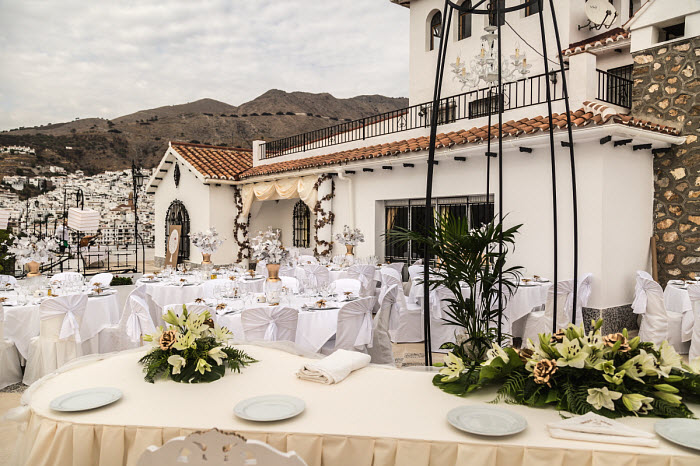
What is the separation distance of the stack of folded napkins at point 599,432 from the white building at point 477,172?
1959mm

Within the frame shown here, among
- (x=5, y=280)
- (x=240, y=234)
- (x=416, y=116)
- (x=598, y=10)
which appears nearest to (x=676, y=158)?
(x=598, y=10)

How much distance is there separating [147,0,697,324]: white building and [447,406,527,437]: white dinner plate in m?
1.88

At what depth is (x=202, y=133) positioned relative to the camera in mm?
36688

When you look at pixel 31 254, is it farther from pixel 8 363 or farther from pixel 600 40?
pixel 600 40

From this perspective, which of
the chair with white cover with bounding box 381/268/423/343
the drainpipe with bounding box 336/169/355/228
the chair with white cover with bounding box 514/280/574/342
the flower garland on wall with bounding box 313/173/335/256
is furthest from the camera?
the flower garland on wall with bounding box 313/173/335/256

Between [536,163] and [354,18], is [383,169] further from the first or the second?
[354,18]

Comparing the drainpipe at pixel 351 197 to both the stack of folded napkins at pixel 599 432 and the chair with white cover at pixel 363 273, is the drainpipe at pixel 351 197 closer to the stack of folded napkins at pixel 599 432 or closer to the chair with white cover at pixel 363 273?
the chair with white cover at pixel 363 273

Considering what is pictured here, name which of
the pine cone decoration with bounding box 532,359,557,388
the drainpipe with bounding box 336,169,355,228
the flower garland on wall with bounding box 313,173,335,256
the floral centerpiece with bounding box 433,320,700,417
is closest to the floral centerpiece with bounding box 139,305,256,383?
the floral centerpiece with bounding box 433,320,700,417

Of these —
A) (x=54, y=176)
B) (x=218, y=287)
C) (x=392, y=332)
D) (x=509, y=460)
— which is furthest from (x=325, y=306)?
(x=54, y=176)

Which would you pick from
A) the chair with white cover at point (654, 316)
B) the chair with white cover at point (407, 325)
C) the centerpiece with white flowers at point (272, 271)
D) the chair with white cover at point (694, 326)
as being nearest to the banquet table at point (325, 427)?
the centerpiece with white flowers at point (272, 271)

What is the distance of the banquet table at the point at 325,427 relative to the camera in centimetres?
168

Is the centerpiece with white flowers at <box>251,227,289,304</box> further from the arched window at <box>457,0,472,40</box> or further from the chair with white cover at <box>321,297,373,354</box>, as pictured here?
the arched window at <box>457,0,472,40</box>

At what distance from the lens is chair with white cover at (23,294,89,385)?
5.15 meters

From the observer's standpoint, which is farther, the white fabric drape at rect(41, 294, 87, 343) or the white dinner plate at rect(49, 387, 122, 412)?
the white fabric drape at rect(41, 294, 87, 343)
